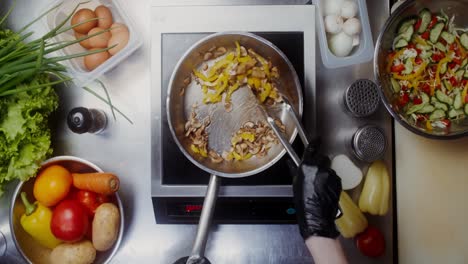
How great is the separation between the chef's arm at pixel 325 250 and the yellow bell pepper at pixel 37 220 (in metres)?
0.55

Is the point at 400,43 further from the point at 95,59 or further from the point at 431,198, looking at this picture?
the point at 95,59

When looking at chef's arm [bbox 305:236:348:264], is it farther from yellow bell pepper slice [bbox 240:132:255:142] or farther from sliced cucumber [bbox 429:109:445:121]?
sliced cucumber [bbox 429:109:445:121]

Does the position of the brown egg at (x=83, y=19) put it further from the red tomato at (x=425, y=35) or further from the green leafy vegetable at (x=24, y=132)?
the red tomato at (x=425, y=35)

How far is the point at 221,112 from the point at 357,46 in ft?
1.14

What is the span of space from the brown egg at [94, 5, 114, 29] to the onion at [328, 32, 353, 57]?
1.68 feet

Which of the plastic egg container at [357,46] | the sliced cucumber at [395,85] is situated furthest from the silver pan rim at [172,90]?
the sliced cucumber at [395,85]

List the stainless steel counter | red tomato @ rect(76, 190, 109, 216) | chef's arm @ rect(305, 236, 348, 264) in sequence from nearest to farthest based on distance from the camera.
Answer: chef's arm @ rect(305, 236, 348, 264) < red tomato @ rect(76, 190, 109, 216) < the stainless steel counter

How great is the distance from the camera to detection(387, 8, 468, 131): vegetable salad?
942 mm

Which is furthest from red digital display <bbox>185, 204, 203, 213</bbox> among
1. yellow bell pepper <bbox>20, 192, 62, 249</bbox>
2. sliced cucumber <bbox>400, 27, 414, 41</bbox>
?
sliced cucumber <bbox>400, 27, 414, 41</bbox>

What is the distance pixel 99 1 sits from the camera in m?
0.96

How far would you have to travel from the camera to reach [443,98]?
945mm

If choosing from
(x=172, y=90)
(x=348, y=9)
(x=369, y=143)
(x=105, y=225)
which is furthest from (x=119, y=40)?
(x=369, y=143)

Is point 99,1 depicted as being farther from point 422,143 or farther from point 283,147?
point 422,143

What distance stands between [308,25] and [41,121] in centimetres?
62
